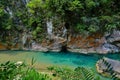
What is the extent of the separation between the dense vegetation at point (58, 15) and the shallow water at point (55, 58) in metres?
1.20

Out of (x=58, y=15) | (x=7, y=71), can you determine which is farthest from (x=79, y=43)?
(x=7, y=71)

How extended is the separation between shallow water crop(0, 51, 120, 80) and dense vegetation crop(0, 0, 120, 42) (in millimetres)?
1198

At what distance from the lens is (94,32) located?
36.8ft

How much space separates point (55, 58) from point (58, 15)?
91.0 inches

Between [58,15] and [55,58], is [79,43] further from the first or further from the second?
[55,58]

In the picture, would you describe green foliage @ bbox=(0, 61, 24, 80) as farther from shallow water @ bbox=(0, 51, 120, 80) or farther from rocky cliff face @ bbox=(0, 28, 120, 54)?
rocky cliff face @ bbox=(0, 28, 120, 54)

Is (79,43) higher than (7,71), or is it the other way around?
(7,71)

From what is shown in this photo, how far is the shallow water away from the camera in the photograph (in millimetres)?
9416

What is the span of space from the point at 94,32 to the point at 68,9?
1.58m

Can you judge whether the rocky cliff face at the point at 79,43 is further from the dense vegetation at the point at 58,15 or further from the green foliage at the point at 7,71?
the green foliage at the point at 7,71

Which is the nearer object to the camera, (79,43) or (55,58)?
(55,58)

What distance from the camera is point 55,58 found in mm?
10203

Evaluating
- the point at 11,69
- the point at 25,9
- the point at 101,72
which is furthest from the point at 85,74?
the point at 25,9

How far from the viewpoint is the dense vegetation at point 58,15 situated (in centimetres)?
1104
